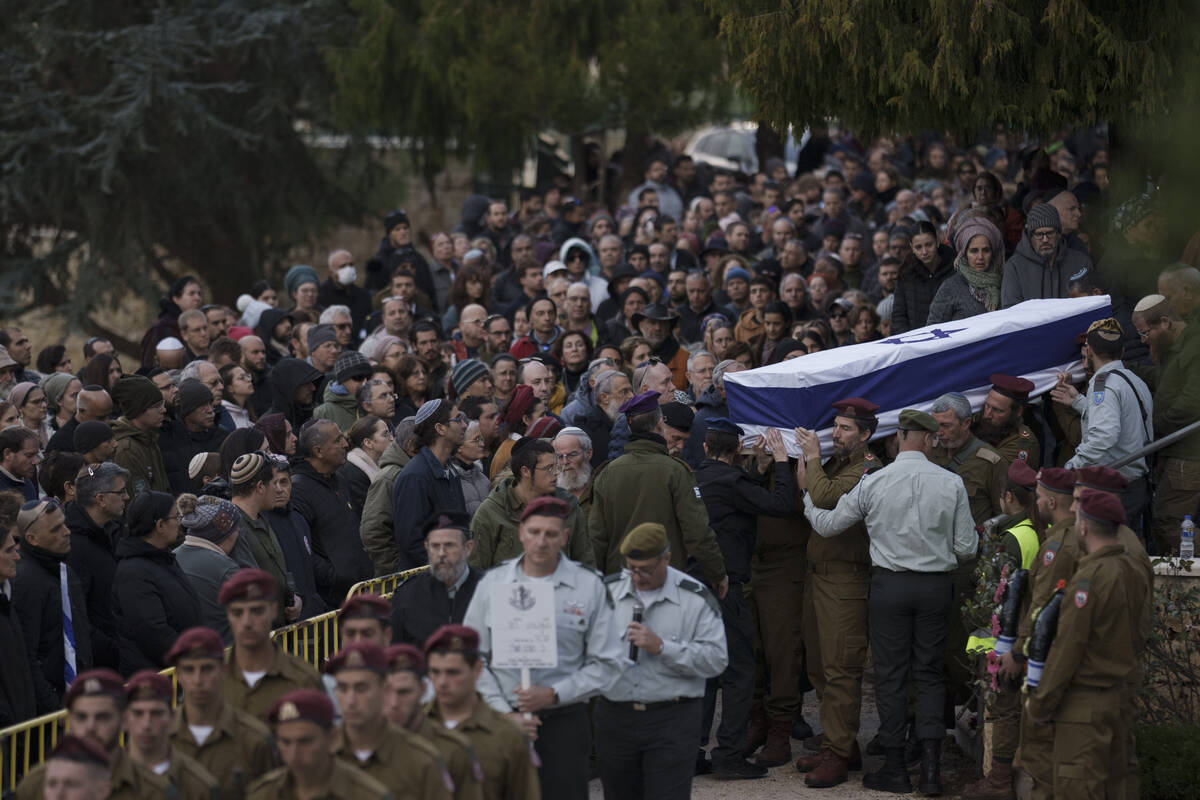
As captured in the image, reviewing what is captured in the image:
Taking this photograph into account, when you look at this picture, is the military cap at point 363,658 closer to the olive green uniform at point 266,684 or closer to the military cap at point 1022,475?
the olive green uniform at point 266,684

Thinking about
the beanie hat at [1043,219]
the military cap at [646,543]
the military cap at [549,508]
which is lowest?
the military cap at [646,543]

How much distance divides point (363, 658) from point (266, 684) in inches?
32.8

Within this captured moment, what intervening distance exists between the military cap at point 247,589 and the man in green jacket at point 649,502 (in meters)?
2.93

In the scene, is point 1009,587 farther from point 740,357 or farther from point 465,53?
point 465,53

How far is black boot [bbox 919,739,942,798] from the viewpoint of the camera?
897 cm

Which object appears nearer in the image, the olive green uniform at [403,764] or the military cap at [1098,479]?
the olive green uniform at [403,764]

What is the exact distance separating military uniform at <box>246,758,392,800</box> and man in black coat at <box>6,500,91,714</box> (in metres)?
2.44

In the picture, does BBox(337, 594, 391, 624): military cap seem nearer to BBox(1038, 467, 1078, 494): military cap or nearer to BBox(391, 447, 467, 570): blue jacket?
BBox(391, 447, 467, 570): blue jacket

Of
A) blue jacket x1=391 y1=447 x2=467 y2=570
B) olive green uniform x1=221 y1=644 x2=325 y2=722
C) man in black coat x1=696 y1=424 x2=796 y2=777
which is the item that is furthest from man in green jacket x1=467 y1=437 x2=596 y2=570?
olive green uniform x1=221 y1=644 x2=325 y2=722

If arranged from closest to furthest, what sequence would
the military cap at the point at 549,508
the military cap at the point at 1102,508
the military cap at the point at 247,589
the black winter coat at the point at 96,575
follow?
the military cap at the point at 247,589, the military cap at the point at 549,508, the military cap at the point at 1102,508, the black winter coat at the point at 96,575

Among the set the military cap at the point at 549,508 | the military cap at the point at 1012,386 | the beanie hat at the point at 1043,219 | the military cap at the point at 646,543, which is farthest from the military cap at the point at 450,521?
the beanie hat at the point at 1043,219

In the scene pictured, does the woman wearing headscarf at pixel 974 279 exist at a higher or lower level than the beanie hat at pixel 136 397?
higher

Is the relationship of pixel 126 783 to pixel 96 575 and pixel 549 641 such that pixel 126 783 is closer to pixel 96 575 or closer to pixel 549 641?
pixel 549 641

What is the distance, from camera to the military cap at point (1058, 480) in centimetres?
805
